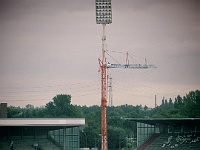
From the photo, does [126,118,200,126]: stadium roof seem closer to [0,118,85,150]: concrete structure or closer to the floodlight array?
[0,118,85,150]: concrete structure

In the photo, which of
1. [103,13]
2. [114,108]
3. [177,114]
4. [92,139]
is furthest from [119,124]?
[103,13]

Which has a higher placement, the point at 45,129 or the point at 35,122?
the point at 35,122

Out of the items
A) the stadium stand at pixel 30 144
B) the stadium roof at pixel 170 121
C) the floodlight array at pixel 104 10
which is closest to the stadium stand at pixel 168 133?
the stadium roof at pixel 170 121

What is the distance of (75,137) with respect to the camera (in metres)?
55.6

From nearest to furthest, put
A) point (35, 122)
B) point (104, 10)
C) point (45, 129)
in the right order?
1. point (35, 122)
2. point (104, 10)
3. point (45, 129)

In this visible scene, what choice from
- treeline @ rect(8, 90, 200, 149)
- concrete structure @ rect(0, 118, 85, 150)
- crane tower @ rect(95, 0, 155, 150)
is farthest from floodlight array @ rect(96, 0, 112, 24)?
treeline @ rect(8, 90, 200, 149)

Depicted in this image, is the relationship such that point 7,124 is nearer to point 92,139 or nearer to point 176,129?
point 176,129

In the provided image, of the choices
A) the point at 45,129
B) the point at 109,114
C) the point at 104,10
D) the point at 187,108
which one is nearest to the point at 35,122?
the point at 45,129

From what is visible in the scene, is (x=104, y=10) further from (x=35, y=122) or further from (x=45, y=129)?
(x=45, y=129)

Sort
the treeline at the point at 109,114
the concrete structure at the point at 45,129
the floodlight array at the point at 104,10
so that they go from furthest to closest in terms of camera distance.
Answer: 1. the treeline at the point at 109,114
2. the floodlight array at the point at 104,10
3. the concrete structure at the point at 45,129

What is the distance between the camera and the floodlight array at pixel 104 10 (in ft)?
175

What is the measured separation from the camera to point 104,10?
53.4 m

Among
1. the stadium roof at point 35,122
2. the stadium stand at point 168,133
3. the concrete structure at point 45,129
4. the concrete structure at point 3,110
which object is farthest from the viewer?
the concrete structure at point 3,110

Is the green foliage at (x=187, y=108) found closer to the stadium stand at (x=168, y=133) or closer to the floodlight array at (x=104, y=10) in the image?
the stadium stand at (x=168, y=133)
